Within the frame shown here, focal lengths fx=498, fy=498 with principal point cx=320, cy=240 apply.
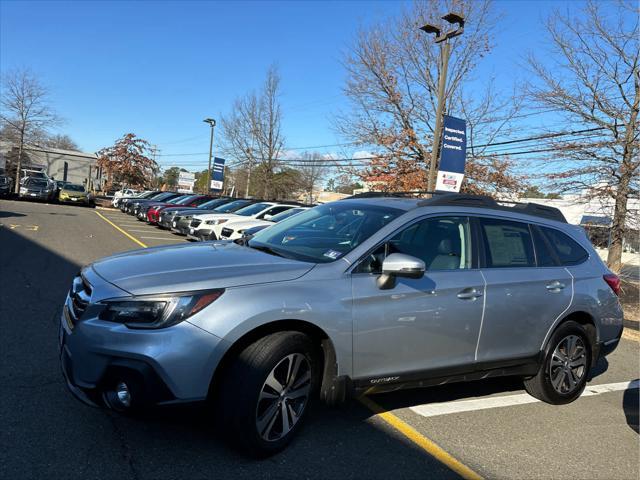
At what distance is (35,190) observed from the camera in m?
31.0

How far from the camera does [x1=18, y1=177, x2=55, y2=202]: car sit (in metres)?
31.0

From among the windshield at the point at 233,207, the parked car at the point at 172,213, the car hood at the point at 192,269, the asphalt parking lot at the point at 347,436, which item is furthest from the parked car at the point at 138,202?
the car hood at the point at 192,269

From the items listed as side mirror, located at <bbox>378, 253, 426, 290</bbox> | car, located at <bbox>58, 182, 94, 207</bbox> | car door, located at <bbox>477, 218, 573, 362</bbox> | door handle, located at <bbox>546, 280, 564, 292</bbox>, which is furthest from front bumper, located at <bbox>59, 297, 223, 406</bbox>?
car, located at <bbox>58, 182, 94, 207</bbox>

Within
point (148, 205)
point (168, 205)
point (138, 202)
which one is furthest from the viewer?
point (138, 202)

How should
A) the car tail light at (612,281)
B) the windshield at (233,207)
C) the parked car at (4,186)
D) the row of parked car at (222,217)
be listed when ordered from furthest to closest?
the parked car at (4,186) → the windshield at (233,207) → the row of parked car at (222,217) → the car tail light at (612,281)

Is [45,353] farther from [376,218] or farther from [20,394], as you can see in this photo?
[376,218]

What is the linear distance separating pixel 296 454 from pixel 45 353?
8.96ft

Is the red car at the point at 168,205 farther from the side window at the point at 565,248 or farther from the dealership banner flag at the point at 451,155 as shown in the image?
the side window at the point at 565,248

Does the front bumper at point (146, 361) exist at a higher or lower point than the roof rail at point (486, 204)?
lower

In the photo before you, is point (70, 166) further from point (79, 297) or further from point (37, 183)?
point (79, 297)

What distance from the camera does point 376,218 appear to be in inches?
156

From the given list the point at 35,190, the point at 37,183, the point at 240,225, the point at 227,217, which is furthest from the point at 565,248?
the point at 37,183

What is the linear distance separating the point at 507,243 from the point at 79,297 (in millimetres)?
3427

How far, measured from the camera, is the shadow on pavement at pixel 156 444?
9.43 feet
